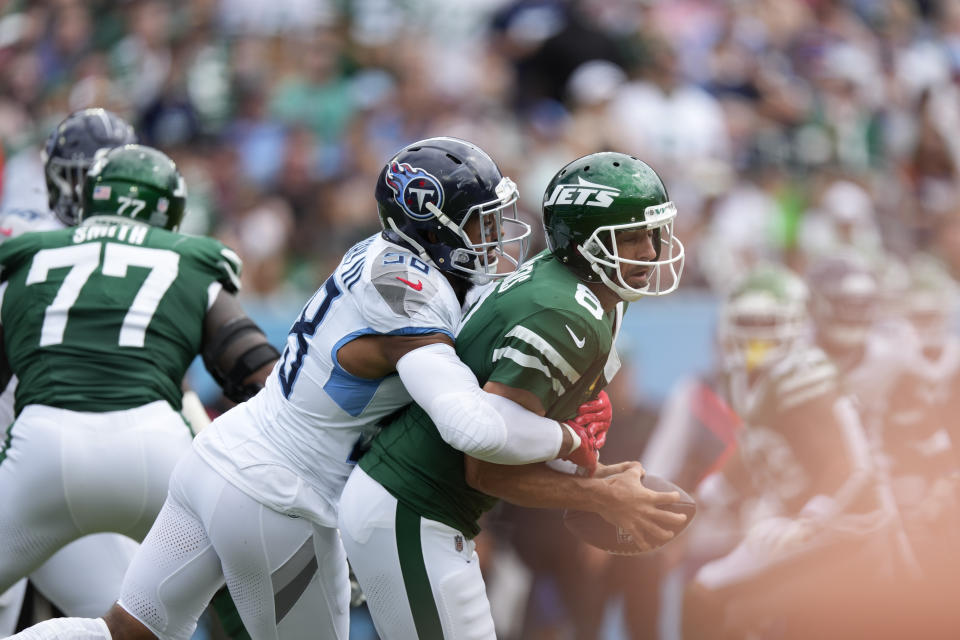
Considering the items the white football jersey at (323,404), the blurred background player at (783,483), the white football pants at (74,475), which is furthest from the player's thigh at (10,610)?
the blurred background player at (783,483)

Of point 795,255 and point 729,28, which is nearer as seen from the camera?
point 795,255

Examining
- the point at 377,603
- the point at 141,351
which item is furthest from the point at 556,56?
the point at 377,603

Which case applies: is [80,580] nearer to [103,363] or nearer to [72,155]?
[103,363]

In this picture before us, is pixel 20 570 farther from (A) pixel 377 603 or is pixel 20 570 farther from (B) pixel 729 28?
(B) pixel 729 28

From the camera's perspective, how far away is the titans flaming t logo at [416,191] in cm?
354

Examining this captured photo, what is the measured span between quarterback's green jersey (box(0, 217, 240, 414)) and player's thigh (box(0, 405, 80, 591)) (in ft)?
0.33

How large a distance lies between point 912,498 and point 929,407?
0.49 meters

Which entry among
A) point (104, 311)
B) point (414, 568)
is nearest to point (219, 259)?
point (104, 311)

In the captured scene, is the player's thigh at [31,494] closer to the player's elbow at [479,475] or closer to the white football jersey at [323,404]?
the white football jersey at [323,404]

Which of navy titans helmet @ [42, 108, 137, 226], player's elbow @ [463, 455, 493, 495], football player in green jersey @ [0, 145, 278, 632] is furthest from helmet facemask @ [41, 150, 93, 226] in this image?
player's elbow @ [463, 455, 493, 495]

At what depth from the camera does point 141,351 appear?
4.09 metres

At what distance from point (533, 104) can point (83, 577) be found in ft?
16.4

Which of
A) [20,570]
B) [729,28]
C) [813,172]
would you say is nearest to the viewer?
[20,570]

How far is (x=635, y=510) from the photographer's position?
3.42 metres
